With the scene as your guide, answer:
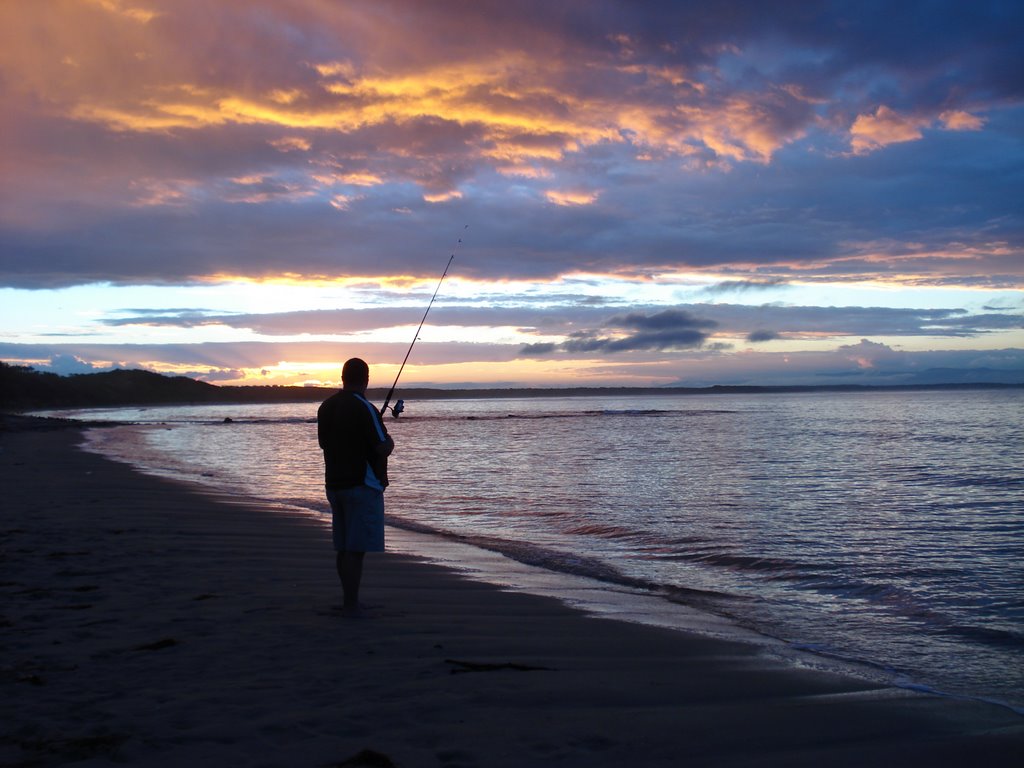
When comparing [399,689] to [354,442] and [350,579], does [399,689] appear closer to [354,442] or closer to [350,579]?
[350,579]

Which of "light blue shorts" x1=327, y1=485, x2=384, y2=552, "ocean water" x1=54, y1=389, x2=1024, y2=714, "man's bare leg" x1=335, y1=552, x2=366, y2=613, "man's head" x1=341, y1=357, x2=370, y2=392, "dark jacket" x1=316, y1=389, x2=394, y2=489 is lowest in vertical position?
"ocean water" x1=54, y1=389, x2=1024, y2=714

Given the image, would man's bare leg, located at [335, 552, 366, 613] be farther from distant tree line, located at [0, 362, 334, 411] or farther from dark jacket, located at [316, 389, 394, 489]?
distant tree line, located at [0, 362, 334, 411]

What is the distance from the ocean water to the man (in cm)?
242

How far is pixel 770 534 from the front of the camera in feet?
38.3

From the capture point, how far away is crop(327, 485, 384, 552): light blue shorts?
598cm

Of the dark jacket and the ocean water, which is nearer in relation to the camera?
the dark jacket

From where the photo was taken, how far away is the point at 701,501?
617 inches

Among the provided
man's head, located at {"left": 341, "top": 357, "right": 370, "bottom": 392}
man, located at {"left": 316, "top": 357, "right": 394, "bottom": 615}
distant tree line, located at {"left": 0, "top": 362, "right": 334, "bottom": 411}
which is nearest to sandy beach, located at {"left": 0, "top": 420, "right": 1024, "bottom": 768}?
man, located at {"left": 316, "top": 357, "right": 394, "bottom": 615}

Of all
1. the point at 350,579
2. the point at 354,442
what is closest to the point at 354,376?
the point at 354,442

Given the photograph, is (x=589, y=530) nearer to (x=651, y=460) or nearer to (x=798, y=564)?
(x=798, y=564)

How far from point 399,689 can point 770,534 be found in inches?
342

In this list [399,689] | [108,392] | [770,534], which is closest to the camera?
[399,689]

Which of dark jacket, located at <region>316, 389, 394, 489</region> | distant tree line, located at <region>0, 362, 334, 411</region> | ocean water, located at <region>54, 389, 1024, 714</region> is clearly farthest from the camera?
distant tree line, located at <region>0, 362, 334, 411</region>

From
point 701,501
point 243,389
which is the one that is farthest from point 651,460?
point 243,389
